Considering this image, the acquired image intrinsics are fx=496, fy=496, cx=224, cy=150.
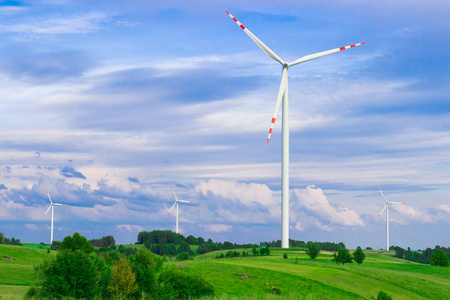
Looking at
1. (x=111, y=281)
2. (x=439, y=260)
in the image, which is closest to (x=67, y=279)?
(x=111, y=281)

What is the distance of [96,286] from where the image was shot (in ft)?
221

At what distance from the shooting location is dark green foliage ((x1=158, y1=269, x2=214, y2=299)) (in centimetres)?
7088

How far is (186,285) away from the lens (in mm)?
72062

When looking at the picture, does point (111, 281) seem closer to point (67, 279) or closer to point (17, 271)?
point (67, 279)

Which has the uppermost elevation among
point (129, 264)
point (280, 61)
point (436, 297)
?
point (280, 61)

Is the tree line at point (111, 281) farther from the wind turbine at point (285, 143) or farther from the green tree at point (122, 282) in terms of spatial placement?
Answer: the wind turbine at point (285, 143)

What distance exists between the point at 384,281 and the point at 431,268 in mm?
35348

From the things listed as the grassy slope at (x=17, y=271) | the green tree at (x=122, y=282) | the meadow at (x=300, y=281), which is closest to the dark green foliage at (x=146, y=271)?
the green tree at (x=122, y=282)

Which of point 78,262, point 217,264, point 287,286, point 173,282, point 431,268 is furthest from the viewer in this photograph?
point 431,268

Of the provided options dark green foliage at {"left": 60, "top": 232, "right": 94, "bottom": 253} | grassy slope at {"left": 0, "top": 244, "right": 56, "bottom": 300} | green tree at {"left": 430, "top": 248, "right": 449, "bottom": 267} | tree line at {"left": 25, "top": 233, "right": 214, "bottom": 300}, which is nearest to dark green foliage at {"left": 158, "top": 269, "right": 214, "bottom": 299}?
tree line at {"left": 25, "top": 233, "right": 214, "bottom": 300}

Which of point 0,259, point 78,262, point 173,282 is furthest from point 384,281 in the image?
point 0,259

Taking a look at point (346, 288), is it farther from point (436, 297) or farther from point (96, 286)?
point (96, 286)

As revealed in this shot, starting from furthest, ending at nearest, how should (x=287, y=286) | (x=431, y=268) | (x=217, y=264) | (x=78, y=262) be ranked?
(x=431, y=268), (x=217, y=264), (x=287, y=286), (x=78, y=262)

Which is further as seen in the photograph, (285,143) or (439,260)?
(285,143)
